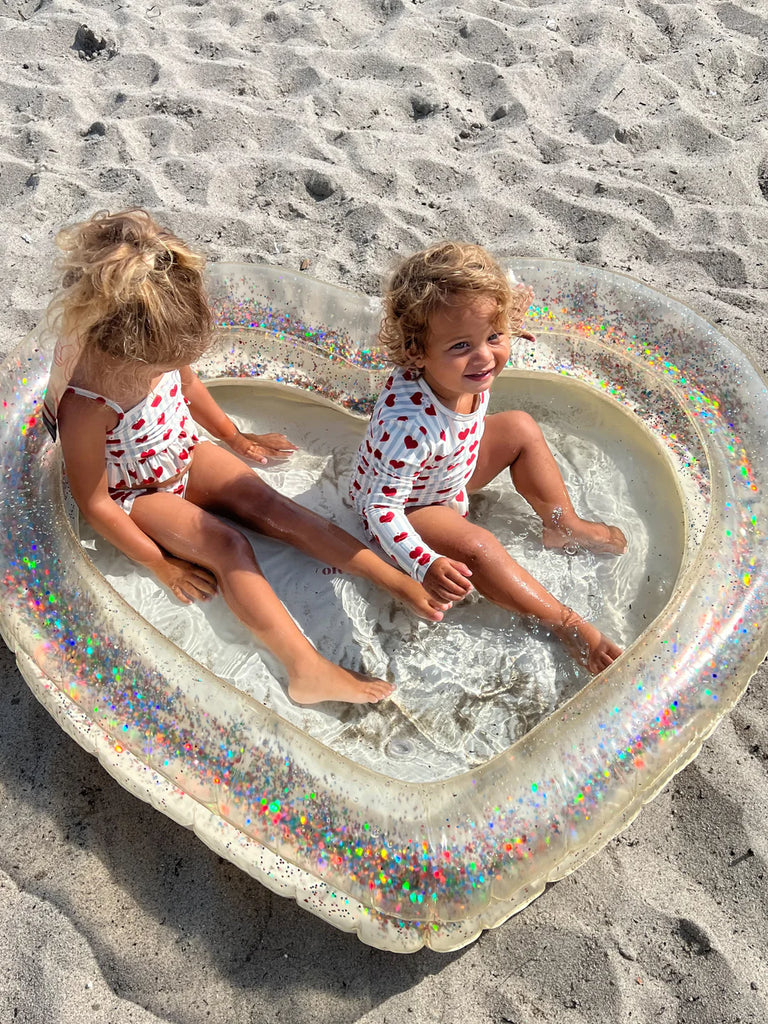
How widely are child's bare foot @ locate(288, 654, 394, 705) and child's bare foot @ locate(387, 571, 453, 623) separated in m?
0.23

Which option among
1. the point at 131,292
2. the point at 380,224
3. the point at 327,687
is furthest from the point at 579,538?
the point at 380,224

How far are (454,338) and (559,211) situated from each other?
69.3 inches

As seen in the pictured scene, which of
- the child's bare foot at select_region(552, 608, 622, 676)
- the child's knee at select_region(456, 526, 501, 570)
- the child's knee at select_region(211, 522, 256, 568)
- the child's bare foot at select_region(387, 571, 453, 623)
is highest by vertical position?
the child's knee at select_region(456, 526, 501, 570)

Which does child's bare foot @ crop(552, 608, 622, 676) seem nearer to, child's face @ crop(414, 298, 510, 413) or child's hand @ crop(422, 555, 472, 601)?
child's hand @ crop(422, 555, 472, 601)

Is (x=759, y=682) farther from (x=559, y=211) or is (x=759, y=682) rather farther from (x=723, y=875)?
(x=559, y=211)

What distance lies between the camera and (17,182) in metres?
3.50

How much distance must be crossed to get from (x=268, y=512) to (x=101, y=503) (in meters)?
0.45

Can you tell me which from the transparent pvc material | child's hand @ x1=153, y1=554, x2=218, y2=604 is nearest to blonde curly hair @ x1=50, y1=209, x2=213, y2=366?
the transparent pvc material

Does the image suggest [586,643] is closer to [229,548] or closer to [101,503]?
[229,548]

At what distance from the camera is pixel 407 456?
2.12 metres

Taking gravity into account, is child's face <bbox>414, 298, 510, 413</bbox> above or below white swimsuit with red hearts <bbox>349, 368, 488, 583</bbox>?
above

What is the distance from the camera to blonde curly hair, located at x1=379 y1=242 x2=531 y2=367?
1.91m

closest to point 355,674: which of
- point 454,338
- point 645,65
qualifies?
point 454,338

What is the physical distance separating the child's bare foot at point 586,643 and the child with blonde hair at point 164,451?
0.34 m
